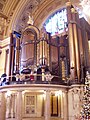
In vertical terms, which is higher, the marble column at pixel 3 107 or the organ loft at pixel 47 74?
the organ loft at pixel 47 74

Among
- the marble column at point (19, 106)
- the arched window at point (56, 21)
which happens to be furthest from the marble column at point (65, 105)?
the arched window at point (56, 21)

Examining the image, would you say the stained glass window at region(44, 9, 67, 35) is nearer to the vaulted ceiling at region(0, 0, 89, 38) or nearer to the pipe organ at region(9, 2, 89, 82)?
the vaulted ceiling at region(0, 0, 89, 38)

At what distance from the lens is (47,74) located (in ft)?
40.1

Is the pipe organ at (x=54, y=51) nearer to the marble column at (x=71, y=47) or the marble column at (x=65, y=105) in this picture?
the marble column at (x=71, y=47)

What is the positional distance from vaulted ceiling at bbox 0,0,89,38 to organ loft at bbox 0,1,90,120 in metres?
3.25

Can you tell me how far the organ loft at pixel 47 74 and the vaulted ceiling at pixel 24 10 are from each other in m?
3.25

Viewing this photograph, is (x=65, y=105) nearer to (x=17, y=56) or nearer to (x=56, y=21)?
(x=17, y=56)

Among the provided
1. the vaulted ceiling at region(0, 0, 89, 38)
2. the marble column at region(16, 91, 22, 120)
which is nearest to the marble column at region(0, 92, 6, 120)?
the marble column at region(16, 91, 22, 120)

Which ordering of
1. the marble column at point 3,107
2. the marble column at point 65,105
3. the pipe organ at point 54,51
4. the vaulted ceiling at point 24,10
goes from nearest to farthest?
the marble column at point 65,105
the marble column at point 3,107
the pipe organ at point 54,51
the vaulted ceiling at point 24,10

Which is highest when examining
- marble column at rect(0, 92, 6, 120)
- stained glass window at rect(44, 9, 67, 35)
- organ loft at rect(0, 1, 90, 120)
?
stained glass window at rect(44, 9, 67, 35)

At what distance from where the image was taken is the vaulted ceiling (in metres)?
17.2

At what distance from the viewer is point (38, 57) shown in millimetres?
13320

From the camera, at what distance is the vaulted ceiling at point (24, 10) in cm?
1725

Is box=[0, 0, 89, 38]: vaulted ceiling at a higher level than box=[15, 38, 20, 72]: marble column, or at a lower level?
higher
